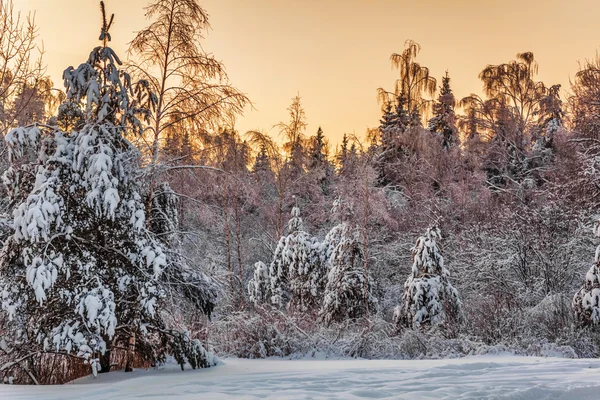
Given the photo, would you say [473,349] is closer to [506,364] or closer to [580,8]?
[506,364]

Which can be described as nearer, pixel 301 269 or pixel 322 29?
pixel 322 29

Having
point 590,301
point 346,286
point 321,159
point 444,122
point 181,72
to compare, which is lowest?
point 590,301

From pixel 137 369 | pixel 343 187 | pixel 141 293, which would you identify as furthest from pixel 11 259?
pixel 343 187

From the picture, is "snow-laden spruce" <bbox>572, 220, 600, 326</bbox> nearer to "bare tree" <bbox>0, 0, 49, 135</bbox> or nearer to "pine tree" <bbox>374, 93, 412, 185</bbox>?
"bare tree" <bbox>0, 0, 49, 135</bbox>

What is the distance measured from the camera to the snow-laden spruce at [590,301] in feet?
29.3

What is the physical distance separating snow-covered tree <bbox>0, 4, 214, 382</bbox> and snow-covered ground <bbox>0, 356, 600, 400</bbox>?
647mm

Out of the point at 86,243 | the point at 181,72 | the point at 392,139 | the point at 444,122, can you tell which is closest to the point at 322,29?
the point at 181,72

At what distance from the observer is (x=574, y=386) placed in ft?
14.9

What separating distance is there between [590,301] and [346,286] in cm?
637

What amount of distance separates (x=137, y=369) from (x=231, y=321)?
3.26 meters

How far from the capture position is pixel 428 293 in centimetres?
1189

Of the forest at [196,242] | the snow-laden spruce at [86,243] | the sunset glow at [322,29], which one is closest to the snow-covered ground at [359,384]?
the snow-laden spruce at [86,243]

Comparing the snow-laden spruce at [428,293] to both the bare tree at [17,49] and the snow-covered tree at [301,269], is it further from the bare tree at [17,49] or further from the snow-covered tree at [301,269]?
the bare tree at [17,49]

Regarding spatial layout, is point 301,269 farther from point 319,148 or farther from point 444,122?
point 319,148
